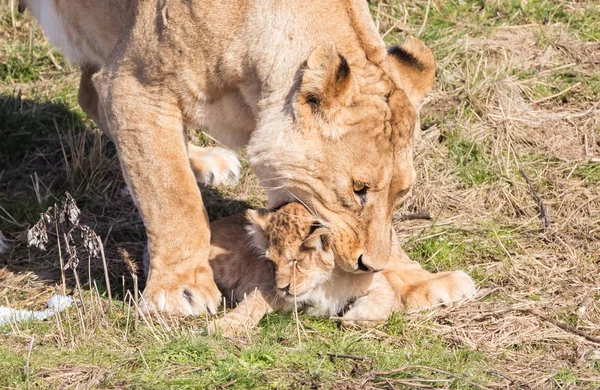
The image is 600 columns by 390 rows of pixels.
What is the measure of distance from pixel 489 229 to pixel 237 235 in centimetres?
145

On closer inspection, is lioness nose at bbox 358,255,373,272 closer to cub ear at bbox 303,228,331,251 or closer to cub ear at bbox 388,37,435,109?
cub ear at bbox 303,228,331,251

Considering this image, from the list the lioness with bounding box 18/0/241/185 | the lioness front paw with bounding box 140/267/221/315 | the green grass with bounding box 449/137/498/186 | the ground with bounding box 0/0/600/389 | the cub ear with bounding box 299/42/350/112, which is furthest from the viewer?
the green grass with bounding box 449/137/498/186

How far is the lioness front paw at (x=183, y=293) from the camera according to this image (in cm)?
448

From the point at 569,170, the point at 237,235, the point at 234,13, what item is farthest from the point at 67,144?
the point at 569,170

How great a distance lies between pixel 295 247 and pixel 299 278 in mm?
136

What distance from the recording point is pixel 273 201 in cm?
432

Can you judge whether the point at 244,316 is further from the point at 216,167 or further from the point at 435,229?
the point at 216,167

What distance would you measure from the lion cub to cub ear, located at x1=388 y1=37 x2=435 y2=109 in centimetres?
77

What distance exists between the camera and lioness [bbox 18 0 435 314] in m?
4.10

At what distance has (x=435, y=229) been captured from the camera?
5.52 metres

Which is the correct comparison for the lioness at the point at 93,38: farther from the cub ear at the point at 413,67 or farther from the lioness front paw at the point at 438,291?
the lioness front paw at the point at 438,291

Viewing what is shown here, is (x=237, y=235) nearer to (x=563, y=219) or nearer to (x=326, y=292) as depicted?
(x=326, y=292)

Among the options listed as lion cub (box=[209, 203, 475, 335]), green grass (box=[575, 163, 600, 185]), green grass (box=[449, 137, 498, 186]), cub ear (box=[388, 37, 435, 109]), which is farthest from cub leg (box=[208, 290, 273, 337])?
green grass (box=[575, 163, 600, 185])

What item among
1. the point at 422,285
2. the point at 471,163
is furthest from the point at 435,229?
the point at 422,285
